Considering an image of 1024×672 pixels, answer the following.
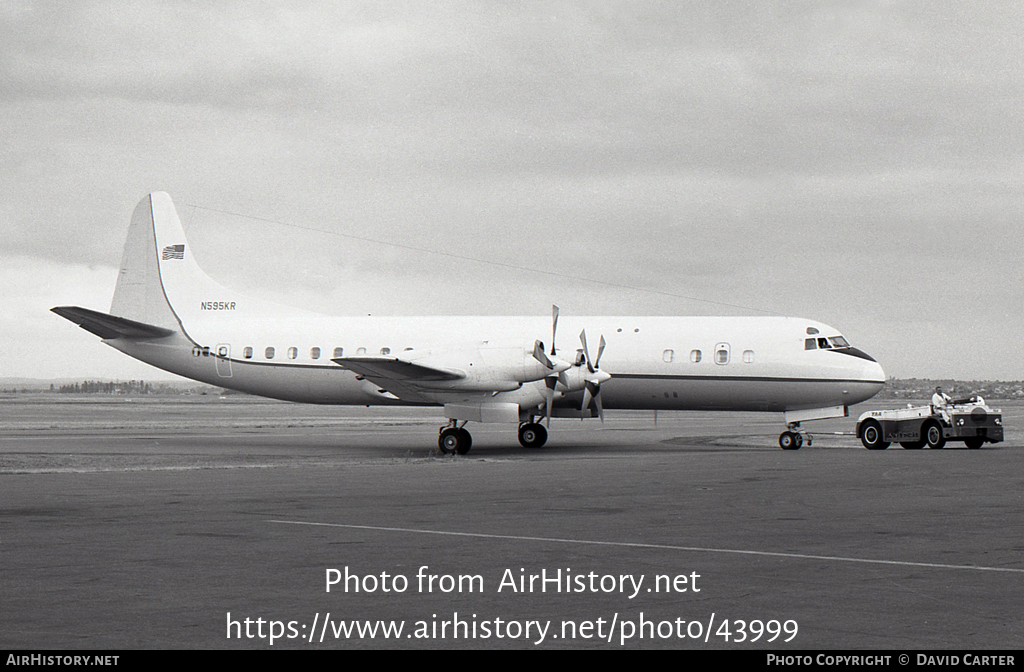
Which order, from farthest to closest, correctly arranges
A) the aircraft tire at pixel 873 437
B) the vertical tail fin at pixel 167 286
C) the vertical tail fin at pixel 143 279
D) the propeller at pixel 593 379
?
the vertical tail fin at pixel 143 279, the vertical tail fin at pixel 167 286, the aircraft tire at pixel 873 437, the propeller at pixel 593 379

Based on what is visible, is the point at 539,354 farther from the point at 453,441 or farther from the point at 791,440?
the point at 791,440

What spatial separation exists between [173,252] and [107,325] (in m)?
4.77

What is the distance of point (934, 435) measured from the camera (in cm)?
3512

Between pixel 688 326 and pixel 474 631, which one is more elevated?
pixel 688 326

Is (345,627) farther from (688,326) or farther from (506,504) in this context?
(688,326)

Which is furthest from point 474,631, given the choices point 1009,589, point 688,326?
point 688,326

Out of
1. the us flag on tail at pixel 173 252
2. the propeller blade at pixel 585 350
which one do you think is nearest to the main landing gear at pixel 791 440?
the propeller blade at pixel 585 350

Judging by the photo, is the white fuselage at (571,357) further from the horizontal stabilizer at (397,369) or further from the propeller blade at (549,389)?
the propeller blade at (549,389)

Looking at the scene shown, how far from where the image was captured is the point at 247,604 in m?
8.97

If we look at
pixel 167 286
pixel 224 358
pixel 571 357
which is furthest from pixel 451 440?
pixel 167 286

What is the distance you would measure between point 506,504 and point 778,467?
10.6 metres

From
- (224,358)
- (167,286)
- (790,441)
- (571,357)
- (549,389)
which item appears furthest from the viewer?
(167,286)

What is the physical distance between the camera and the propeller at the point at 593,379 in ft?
113

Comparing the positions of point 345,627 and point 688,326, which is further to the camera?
point 688,326
